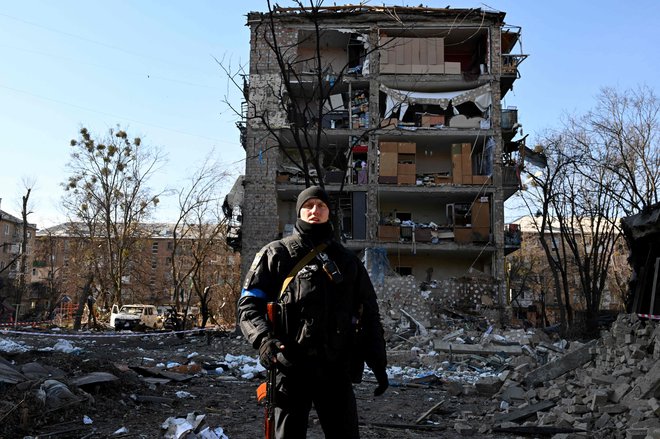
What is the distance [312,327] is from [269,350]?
0.27 m

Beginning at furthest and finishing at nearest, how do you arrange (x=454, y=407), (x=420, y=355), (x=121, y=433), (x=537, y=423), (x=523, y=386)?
(x=420, y=355)
(x=523, y=386)
(x=454, y=407)
(x=537, y=423)
(x=121, y=433)

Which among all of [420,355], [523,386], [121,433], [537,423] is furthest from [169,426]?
[420,355]

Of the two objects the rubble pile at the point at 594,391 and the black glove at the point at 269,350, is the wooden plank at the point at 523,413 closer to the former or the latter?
the rubble pile at the point at 594,391

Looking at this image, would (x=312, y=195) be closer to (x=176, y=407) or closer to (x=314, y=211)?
(x=314, y=211)

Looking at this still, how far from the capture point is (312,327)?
3.20 meters

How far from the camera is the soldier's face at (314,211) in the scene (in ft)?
11.5

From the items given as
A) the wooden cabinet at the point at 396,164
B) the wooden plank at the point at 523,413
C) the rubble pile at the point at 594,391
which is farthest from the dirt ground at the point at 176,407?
the wooden cabinet at the point at 396,164

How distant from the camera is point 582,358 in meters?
9.72

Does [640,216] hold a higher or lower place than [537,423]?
higher

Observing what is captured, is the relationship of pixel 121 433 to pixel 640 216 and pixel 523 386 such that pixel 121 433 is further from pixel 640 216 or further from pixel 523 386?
pixel 640 216

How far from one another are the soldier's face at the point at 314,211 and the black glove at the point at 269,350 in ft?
2.47

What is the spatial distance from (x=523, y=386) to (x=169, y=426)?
5751mm

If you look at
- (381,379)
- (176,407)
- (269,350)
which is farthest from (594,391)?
(269,350)

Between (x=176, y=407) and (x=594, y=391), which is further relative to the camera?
(x=176, y=407)
